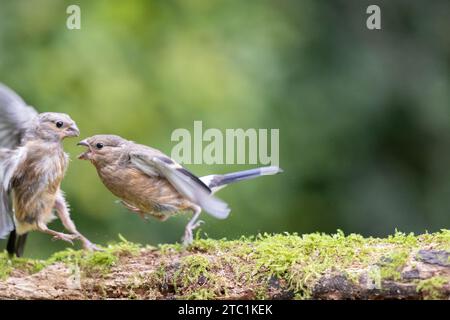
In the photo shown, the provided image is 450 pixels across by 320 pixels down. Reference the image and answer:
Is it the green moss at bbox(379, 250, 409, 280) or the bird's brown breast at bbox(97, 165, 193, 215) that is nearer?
the green moss at bbox(379, 250, 409, 280)

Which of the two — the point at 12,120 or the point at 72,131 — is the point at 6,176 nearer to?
the point at 12,120

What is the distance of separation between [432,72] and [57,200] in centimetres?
385

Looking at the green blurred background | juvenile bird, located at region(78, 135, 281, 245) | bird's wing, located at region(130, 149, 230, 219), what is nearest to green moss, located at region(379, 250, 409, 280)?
bird's wing, located at region(130, 149, 230, 219)

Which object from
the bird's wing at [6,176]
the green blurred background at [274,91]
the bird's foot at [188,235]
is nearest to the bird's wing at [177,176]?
the bird's foot at [188,235]

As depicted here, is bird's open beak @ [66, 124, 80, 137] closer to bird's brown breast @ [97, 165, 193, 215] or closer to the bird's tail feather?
bird's brown breast @ [97, 165, 193, 215]

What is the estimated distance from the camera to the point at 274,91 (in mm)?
6543

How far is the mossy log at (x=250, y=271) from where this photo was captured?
11.3 ft

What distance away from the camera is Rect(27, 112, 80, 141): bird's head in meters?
3.83

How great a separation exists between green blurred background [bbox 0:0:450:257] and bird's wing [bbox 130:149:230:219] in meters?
1.83

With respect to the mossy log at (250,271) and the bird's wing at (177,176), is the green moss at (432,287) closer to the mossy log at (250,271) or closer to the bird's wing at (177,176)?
the mossy log at (250,271)

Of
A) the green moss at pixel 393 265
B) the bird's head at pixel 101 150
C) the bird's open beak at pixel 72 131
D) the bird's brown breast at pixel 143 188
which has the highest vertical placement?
the bird's open beak at pixel 72 131

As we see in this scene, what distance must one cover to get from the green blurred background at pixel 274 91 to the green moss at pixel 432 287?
8.60 ft

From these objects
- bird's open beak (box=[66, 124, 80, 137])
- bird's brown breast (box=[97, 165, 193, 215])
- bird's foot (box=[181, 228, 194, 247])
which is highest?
bird's open beak (box=[66, 124, 80, 137])
